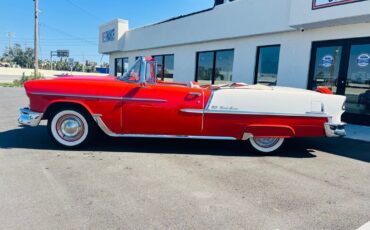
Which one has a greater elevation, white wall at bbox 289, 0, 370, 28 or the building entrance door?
white wall at bbox 289, 0, 370, 28

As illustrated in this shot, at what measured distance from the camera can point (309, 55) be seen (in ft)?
29.3

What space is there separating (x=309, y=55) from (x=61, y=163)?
7815 millimetres

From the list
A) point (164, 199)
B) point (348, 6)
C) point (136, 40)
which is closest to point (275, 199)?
point (164, 199)

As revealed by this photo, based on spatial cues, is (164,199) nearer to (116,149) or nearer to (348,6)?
(116,149)

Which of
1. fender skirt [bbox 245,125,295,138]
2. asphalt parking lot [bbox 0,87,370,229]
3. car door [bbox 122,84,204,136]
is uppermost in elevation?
car door [bbox 122,84,204,136]

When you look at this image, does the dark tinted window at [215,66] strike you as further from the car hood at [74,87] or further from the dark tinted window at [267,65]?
the car hood at [74,87]

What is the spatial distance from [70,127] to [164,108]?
1.67 m

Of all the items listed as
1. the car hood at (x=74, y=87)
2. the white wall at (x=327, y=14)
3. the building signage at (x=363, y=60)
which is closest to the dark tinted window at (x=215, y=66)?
the white wall at (x=327, y=14)

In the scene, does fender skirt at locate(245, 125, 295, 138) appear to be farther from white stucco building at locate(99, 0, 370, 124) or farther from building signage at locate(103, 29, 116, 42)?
building signage at locate(103, 29, 116, 42)

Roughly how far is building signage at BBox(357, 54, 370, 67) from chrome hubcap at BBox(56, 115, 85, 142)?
740 cm

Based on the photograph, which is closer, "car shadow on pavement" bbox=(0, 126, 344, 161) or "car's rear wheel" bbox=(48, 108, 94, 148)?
"car's rear wheel" bbox=(48, 108, 94, 148)

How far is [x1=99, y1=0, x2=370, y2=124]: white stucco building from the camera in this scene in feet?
25.8

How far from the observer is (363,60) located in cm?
783

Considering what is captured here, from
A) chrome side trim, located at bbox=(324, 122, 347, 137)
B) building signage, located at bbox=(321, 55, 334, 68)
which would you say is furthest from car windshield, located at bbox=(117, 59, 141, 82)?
building signage, located at bbox=(321, 55, 334, 68)
